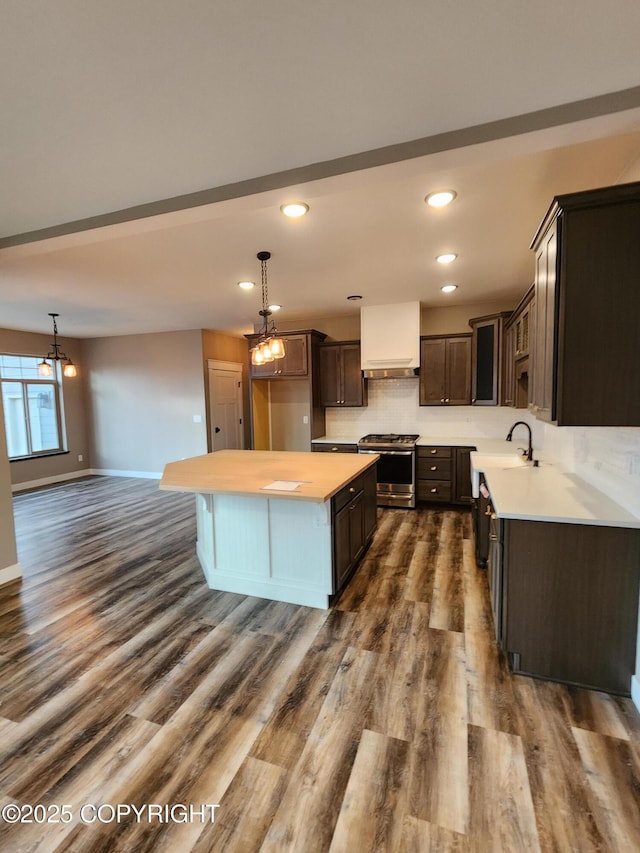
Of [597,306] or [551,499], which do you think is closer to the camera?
[597,306]

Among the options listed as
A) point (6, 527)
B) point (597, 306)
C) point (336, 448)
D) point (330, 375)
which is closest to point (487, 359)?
point (330, 375)

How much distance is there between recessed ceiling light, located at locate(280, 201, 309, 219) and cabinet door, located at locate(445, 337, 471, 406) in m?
3.05

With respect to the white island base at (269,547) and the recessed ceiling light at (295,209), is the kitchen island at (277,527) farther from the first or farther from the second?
the recessed ceiling light at (295,209)

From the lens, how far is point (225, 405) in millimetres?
6977

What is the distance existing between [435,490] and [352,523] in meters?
2.13

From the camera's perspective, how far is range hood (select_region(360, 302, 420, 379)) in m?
4.83

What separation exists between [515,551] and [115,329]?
6710 mm

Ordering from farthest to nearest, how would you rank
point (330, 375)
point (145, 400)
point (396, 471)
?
point (145, 400), point (330, 375), point (396, 471)

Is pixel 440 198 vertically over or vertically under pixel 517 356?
over

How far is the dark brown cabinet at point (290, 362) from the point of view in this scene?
204 inches

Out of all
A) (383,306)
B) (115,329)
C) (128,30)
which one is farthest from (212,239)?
(115,329)

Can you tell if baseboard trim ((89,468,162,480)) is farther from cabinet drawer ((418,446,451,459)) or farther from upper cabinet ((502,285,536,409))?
upper cabinet ((502,285,536,409))

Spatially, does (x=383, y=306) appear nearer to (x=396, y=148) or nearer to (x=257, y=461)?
(x=257, y=461)

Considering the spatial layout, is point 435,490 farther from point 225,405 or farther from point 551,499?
point 225,405
